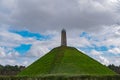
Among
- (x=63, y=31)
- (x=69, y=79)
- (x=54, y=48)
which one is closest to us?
(x=69, y=79)

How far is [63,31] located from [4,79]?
3206cm

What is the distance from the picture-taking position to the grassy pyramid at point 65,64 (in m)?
72.1

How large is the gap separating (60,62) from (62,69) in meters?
3.90

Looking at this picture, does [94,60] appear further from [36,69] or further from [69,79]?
[69,79]

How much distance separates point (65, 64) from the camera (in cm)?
7531

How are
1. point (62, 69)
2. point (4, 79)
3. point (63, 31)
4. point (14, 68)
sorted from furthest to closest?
1. point (14, 68)
2. point (63, 31)
3. point (62, 69)
4. point (4, 79)

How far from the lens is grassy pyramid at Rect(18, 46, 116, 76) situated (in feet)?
236

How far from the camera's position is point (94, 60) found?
271 feet

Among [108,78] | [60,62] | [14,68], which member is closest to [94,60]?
[60,62]

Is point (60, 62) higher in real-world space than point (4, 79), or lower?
higher

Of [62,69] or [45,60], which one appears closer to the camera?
[62,69]

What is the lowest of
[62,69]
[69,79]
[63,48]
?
[69,79]

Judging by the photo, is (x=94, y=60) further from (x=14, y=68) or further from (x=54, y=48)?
(x=14, y=68)

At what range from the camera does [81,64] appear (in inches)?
2982
